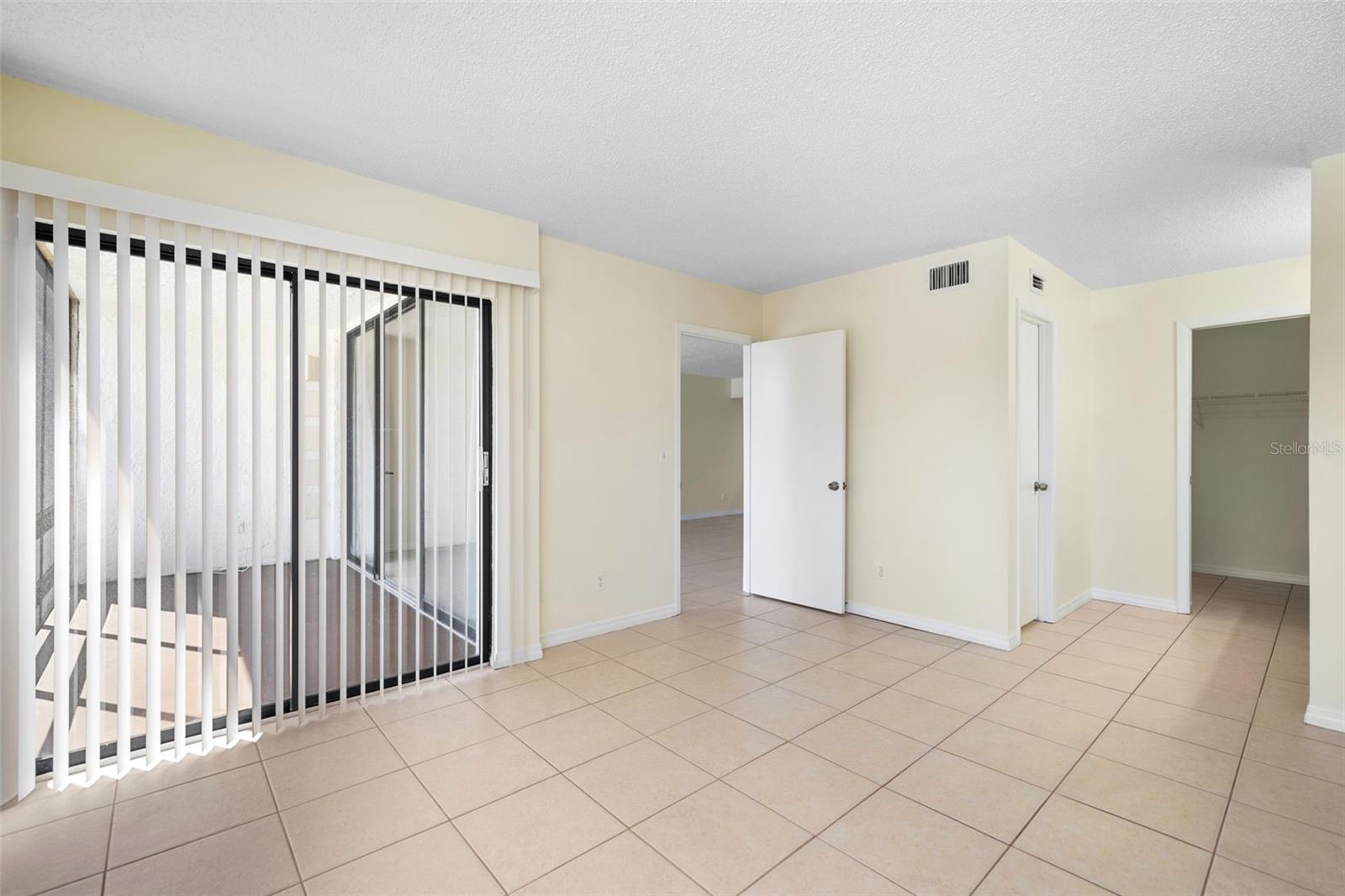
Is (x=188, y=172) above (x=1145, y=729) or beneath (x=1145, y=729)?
above

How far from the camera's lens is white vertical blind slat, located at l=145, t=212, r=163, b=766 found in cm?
239

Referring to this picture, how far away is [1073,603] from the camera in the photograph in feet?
15.5

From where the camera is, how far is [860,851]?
191cm

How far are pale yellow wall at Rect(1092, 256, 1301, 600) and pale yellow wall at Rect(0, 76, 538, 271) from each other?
489 cm

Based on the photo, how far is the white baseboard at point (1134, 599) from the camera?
15.3ft

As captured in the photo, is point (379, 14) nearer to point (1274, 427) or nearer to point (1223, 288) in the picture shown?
point (1223, 288)

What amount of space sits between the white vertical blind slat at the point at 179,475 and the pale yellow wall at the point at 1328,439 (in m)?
4.92

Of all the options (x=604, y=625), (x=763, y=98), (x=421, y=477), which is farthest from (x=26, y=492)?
(x=763, y=98)

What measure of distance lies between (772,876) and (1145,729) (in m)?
2.08

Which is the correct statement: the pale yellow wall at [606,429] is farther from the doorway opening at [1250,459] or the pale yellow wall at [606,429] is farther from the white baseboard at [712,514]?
the white baseboard at [712,514]

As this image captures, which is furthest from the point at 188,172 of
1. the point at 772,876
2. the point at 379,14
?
the point at 772,876

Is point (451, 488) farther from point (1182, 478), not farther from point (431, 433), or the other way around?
point (1182, 478)

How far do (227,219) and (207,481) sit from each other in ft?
3.65

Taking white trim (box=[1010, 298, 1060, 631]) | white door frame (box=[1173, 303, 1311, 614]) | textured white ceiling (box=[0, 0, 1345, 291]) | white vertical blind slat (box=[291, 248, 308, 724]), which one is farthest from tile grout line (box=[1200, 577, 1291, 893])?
white vertical blind slat (box=[291, 248, 308, 724])
